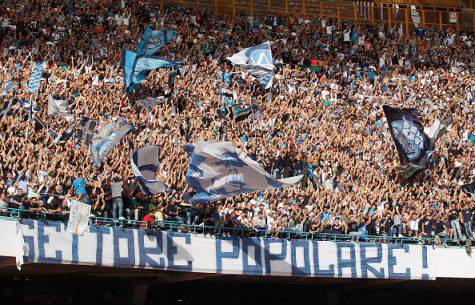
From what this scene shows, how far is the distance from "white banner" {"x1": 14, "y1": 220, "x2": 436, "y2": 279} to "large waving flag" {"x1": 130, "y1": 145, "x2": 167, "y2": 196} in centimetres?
113

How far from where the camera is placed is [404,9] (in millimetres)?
44219

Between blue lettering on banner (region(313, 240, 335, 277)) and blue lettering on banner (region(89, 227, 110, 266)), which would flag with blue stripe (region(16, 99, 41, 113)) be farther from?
blue lettering on banner (region(313, 240, 335, 277))

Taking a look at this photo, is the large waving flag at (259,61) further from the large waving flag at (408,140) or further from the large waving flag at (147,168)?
the large waving flag at (147,168)

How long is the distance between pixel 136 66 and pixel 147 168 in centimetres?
675

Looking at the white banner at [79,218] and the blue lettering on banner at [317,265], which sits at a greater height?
the white banner at [79,218]

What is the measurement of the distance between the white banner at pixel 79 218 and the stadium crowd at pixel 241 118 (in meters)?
0.80

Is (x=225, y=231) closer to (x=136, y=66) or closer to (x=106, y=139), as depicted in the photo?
(x=106, y=139)

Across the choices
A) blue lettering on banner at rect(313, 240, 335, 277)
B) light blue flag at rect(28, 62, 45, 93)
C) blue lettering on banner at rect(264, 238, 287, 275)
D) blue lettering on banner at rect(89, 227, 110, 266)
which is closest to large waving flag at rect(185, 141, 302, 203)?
blue lettering on banner at rect(264, 238, 287, 275)

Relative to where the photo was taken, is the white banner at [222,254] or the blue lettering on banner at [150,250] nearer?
the white banner at [222,254]

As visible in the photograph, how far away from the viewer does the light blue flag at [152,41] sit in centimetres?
2930

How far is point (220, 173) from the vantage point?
22.0m

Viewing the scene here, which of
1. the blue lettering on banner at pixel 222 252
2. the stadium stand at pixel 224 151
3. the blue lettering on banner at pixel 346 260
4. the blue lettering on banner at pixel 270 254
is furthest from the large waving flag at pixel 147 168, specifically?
the blue lettering on banner at pixel 346 260

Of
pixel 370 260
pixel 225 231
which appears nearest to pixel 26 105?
pixel 225 231

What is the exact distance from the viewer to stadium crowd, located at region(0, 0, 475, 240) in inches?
908
